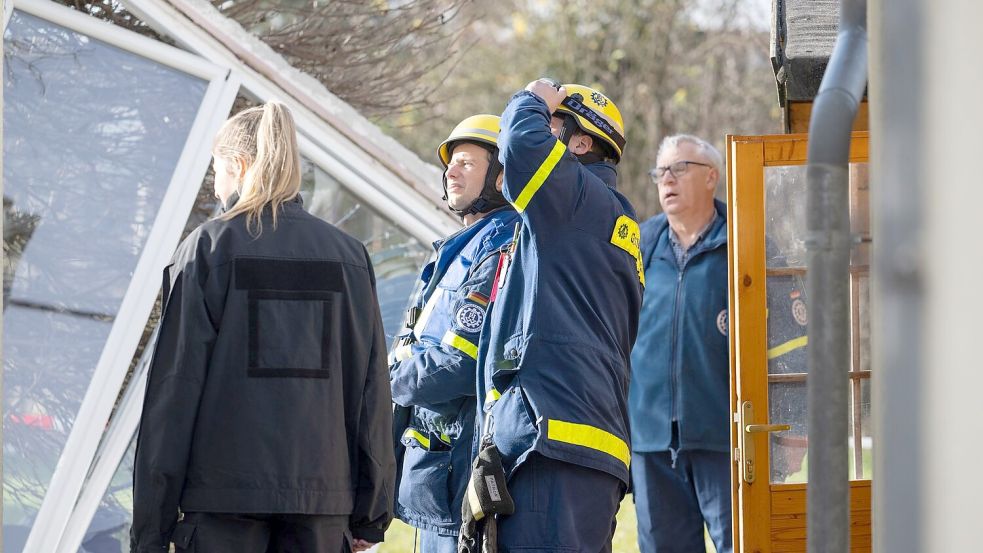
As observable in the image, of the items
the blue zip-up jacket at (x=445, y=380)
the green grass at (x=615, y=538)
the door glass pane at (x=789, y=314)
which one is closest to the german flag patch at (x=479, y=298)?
the blue zip-up jacket at (x=445, y=380)

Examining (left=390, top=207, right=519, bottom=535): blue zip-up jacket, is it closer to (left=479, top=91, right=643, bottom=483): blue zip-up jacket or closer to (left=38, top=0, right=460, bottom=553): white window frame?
(left=479, top=91, right=643, bottom=483): blue zip-up jacket

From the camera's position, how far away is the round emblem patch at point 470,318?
3916mm

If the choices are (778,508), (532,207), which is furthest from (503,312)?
(778,508)

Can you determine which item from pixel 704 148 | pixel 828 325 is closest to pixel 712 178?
pixel 704 148

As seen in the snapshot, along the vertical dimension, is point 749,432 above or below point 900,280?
below

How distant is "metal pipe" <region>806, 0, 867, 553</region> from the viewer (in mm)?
1866

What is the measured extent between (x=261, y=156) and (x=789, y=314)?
1968mm

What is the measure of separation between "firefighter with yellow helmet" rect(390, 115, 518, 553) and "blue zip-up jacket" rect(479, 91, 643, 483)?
9.7 inches

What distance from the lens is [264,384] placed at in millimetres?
3293

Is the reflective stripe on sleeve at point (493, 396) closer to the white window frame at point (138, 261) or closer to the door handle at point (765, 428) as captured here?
the door handle at point (765, 428)

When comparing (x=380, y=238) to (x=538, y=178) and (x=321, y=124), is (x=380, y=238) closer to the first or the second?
(x=321, y=124)

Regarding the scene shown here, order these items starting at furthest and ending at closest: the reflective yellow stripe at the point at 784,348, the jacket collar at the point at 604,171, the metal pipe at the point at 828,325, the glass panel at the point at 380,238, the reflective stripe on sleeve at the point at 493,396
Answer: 1. the glass panel at the point at 380,238
2. the reflective yellow stripe at the point at 784,348
3. the jacket collar at the point at 604,171
4. the reflective stripe on sleeve at the point at 493,396
5. the metal pipe at the point at 828,325

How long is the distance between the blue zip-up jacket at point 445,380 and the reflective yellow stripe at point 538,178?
19.4 inches

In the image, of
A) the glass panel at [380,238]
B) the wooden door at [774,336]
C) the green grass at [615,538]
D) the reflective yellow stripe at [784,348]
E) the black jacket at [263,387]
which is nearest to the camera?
the black jacket at [263,387]
